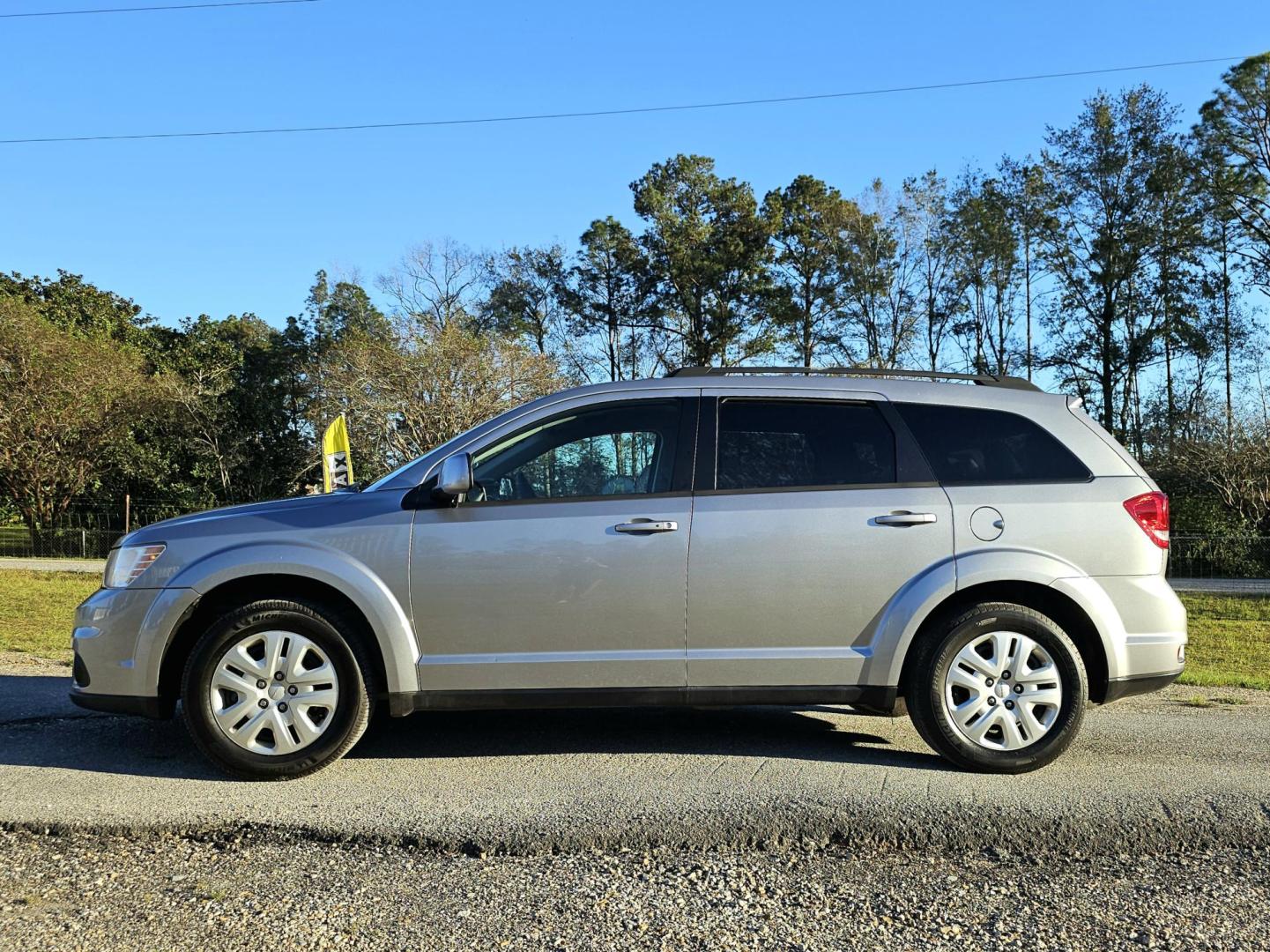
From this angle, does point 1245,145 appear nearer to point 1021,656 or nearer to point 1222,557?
point 1222,557

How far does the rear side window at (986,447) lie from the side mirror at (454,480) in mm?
2151

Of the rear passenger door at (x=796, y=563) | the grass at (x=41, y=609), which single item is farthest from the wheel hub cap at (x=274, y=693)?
the grass at (x=41, y=609)

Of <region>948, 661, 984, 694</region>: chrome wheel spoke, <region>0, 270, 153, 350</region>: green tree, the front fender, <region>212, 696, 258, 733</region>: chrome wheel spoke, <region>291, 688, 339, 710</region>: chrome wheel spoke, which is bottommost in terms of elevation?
<region>212, 696, 258, 733</region>: chrome wheel spoke

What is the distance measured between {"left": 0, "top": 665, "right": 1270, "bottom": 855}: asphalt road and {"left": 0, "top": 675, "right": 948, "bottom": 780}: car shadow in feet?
0.07

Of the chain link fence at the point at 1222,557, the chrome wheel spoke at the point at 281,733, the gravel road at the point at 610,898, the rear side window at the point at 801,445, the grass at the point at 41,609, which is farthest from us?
the chain link fence at the point at 1222,557

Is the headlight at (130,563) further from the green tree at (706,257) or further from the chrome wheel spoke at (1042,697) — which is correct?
the green tree at (706,257)

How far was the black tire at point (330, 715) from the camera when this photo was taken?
4754mm

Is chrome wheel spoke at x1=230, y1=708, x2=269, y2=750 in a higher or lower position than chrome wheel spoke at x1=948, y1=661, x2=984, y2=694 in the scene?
lower

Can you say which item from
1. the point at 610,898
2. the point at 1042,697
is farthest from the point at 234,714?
the point at 1042,697

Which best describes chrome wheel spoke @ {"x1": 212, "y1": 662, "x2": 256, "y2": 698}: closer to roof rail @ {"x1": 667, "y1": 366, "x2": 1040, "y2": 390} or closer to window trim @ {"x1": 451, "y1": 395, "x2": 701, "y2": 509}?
window trim @ {"x1": 451, "y1": 395, "x2": 701, "y2": 509}

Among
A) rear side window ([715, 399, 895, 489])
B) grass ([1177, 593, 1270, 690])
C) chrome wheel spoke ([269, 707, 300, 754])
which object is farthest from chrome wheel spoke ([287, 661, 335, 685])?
grass ([1177, 593, 1270, 690])

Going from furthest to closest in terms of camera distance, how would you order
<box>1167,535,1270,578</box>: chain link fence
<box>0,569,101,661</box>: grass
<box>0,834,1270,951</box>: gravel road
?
<box>1167,535,1270,578</box>: chain link fence < <box>0,569,101,661</box>: grass < <box>0,834,1270,951</box>: gravel road

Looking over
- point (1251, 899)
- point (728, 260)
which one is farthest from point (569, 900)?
point (728, 260)

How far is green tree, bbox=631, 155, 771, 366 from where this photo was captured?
164 feet
